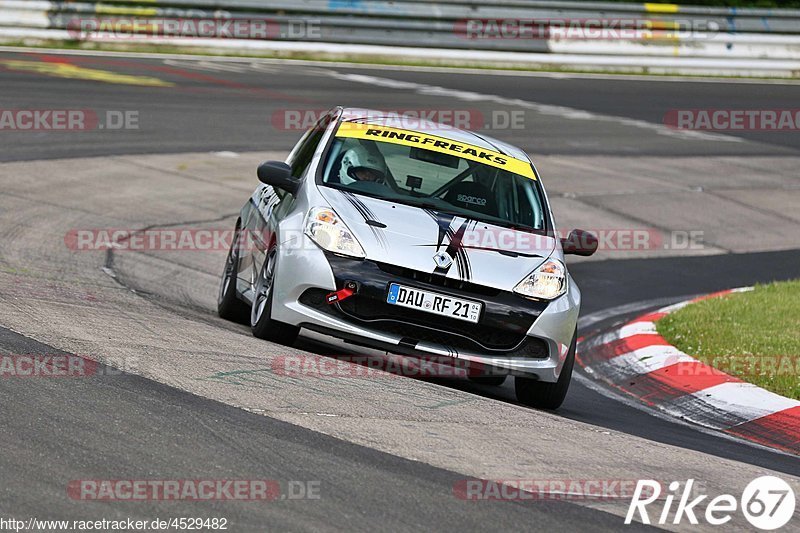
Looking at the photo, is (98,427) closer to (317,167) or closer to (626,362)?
(317,167)

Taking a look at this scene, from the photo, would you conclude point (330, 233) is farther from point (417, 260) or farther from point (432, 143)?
point (432, 143)

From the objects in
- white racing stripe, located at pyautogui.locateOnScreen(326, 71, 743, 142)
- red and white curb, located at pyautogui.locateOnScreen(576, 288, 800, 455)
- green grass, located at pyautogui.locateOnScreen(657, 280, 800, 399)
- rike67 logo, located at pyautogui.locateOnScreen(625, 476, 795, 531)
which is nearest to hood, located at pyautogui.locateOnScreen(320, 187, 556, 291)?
red and white curb, located at pyautogui.locateOnScreen(576, 288, 800, 455)

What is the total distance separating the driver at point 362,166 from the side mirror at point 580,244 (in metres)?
1.23

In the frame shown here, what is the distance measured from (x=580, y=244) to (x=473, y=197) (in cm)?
75

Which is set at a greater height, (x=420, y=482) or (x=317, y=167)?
(x=317, y=167)

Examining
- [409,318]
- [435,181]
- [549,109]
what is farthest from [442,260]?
[549,109]

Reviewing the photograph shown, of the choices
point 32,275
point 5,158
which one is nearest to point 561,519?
point 32,275

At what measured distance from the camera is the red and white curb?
7.62 metres

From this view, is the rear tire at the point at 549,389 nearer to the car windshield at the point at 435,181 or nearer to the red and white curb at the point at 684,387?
the red and white curb at the point at 684,387

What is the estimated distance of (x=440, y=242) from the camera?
736 centimetres

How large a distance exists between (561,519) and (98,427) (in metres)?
1.90

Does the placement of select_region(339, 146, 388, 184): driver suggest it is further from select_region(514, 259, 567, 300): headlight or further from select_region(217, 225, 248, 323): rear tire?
select_region(514, 259, 567, 300): headlight

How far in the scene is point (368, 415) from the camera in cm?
598

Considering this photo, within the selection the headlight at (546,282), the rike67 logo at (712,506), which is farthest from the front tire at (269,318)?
the rike67 logo at (712,506)
